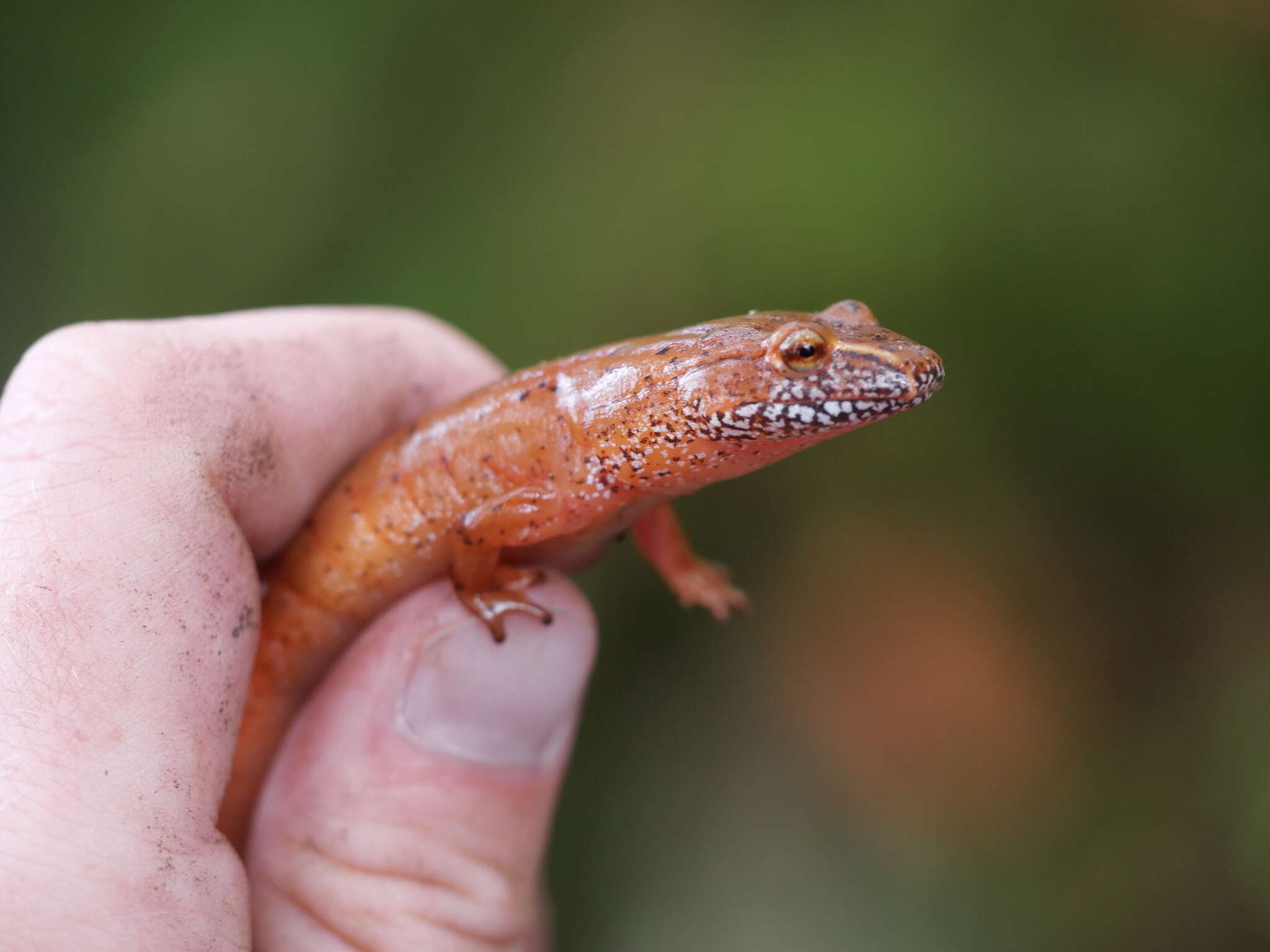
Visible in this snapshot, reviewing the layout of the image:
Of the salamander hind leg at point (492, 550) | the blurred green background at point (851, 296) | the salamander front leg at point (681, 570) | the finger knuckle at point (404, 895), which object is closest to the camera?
the finger knuckle at point (404, 895)

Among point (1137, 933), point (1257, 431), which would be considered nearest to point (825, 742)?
point (1137, 933)

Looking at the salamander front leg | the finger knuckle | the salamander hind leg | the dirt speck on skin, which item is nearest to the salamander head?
the salamander hind leg

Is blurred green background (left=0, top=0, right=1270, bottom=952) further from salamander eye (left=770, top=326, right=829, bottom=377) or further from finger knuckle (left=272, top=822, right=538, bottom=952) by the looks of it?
salamander eye (left=770, top=326, right=829, bottom=377)

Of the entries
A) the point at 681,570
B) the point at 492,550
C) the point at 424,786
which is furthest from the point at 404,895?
the point at 681,570

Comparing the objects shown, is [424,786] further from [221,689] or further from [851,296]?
[851,296]

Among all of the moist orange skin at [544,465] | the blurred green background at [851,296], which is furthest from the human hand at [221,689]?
the blurred green background at [851,296]

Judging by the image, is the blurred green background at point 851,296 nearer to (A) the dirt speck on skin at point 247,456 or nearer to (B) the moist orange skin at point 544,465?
(B) the moist orange skin at point 544,465
